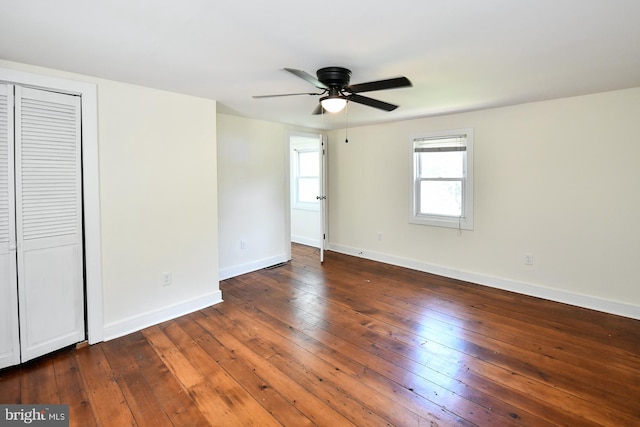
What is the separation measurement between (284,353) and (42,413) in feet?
5.00

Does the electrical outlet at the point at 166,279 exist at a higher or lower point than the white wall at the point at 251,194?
lower

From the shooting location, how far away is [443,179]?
14.6ft

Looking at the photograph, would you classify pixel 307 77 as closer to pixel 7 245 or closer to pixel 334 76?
pixel 334 76

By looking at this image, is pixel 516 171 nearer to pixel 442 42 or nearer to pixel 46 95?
pixel 442 42

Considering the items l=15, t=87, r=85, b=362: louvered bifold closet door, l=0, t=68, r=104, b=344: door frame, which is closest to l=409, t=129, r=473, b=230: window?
l=0, t=68, r=104, b=344: door frame

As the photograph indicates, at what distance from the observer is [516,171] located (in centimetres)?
379

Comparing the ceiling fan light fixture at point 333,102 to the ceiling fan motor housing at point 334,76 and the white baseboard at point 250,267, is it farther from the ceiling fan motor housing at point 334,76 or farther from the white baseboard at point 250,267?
the white baseboard at point 250,267

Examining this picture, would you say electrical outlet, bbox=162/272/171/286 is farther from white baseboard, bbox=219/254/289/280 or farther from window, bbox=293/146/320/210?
window, bbox=293/146/320/210

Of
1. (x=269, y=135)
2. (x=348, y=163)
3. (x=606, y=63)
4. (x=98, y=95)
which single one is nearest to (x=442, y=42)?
(x=606, y=63)

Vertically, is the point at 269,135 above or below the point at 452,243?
above

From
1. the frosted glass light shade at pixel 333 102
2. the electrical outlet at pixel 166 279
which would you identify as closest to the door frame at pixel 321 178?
the electrical outlet at pixel 166 279

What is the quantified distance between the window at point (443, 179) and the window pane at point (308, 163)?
235cm

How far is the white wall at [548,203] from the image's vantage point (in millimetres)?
3154

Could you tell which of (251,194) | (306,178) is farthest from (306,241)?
(251,194)
